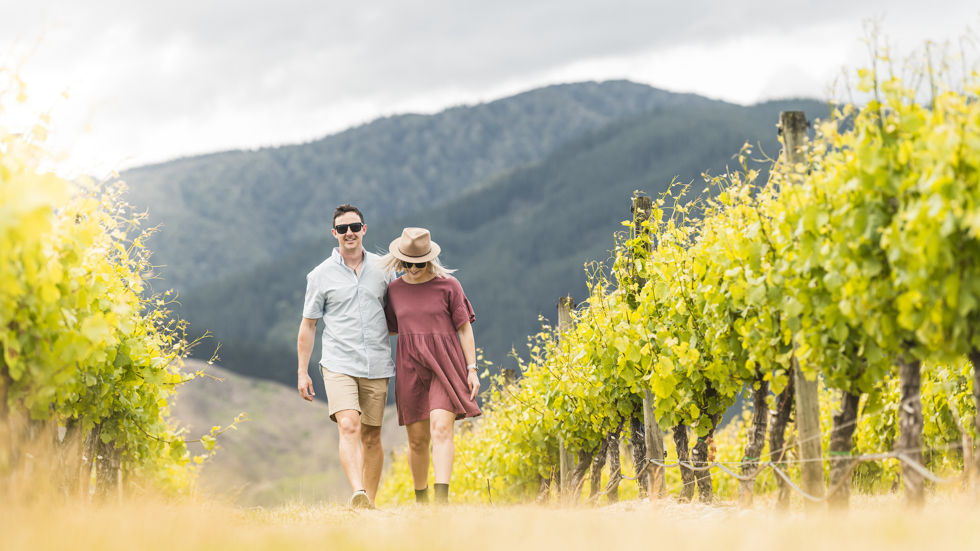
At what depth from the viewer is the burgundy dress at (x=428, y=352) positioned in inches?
239

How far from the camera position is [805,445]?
4.39 m

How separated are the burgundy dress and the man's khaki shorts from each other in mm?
172

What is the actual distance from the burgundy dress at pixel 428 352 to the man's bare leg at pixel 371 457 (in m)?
0.39

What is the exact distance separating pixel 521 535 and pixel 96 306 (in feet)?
8.99

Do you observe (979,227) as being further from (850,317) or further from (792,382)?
(792,382)

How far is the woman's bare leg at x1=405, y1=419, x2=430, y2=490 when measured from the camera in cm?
623

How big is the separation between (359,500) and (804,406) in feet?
10.8

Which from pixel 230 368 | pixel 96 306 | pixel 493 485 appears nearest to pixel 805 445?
pixel 96 306

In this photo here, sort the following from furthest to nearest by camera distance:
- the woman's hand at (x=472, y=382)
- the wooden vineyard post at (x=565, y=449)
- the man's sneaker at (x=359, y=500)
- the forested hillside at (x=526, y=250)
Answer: the forested hillside at (x=526, y=250) < the wooden vineyard post at (x=565, y=449) < the woman's hand at (x=472, y=382) < the man's sneaker at (x=359, y=500)

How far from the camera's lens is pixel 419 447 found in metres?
6.28

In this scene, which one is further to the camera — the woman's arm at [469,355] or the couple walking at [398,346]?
the woman's arm at [469,355]

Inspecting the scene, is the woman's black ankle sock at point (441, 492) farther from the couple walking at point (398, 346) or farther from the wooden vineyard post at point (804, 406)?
the wooden vineyard post at point (804, 406)

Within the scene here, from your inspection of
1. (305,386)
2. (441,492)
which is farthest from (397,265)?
(441,492)

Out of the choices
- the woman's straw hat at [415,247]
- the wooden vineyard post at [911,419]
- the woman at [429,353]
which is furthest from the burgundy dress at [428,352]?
the wooden vineyard post at [911,419]
